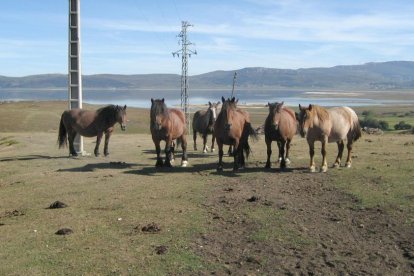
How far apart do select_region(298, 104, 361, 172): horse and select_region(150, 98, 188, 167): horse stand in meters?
4.26

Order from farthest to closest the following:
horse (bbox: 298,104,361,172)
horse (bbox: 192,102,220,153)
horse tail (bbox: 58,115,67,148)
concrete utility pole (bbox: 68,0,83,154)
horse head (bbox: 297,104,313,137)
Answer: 1. concrete utility pole (bbox: 68,0,83,154)
2. horse tail (bbox: 58,115,67,148)
3. horse (bbox: 192,102,220,153)
4. horse (bbox: 298,104,361,172)
5. horse head (bbox: 297,104,313,137)

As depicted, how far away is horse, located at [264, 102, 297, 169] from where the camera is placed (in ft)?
48.9

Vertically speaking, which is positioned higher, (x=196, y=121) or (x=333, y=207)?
(x=196, y=121)

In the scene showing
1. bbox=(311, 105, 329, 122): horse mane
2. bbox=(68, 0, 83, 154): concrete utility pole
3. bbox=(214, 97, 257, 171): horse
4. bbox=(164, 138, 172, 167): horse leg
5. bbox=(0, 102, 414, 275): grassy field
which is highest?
bbox=(68, 0, 83, 154): concrete utility pole

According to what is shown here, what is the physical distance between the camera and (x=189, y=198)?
11281mm

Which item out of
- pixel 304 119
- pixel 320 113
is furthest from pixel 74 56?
pixel 320 113

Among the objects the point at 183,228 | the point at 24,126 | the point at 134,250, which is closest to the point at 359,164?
the point at 183,228

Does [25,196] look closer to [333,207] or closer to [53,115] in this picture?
[333,207]

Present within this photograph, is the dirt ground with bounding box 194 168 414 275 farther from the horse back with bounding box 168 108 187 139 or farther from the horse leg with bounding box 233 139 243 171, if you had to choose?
the horse back with bounding box 168 108 187 139

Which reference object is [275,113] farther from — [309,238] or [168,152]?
[309,238]

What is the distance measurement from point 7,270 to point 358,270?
16.9 ft

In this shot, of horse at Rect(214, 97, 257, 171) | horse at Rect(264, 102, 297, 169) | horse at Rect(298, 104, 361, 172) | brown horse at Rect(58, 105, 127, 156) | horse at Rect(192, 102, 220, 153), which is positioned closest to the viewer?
horse at Rect(298, 104, 361, 172)

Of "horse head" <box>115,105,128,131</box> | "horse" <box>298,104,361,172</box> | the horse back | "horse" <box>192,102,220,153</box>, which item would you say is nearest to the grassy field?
"horse" <box>298,104,361,172</box>

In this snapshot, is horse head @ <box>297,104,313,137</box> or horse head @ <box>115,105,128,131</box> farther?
horse head @ <box>115,105,128,131</box>
